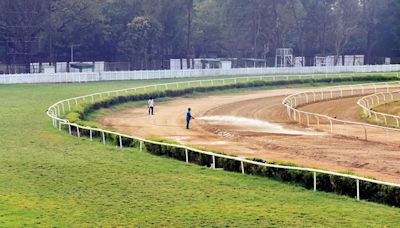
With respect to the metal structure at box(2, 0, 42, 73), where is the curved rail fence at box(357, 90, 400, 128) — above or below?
below

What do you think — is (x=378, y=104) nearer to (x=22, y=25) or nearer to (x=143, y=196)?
(x=143, y=196)

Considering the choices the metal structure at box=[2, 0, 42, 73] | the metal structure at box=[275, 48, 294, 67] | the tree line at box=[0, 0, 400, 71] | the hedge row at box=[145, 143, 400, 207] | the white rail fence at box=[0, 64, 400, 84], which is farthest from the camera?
the metal structure at box=[275, 48, 294, 67]

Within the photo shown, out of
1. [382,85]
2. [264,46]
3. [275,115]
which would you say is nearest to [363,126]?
[275,115]

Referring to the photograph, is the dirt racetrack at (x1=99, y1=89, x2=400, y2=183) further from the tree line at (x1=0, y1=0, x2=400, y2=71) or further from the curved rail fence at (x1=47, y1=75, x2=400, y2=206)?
the tree line at (x1=0, y1=0, x2=400, y2=71)

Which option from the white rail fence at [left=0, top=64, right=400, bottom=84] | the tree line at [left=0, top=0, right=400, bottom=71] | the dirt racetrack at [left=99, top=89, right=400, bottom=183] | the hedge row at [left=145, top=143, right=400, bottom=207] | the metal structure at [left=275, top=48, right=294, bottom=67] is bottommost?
the dirt racetrack at [left=99, top=89, right=400, bottom=183]

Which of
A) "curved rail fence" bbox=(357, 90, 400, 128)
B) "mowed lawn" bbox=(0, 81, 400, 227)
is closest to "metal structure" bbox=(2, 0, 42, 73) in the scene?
"curved rail fence" bbox=(357, 90, 400, 128)

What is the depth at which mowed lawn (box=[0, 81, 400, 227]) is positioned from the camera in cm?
1500

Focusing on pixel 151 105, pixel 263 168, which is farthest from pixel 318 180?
pixel 151 105

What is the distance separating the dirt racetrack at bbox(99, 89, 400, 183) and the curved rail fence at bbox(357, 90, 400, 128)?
26.3 inches

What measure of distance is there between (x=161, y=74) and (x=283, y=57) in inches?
1027

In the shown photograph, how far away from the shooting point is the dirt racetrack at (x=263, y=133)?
23859mm

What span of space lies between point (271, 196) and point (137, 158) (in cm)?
678

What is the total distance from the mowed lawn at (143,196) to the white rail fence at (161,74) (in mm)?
37663

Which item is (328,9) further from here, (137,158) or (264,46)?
(137,158)
